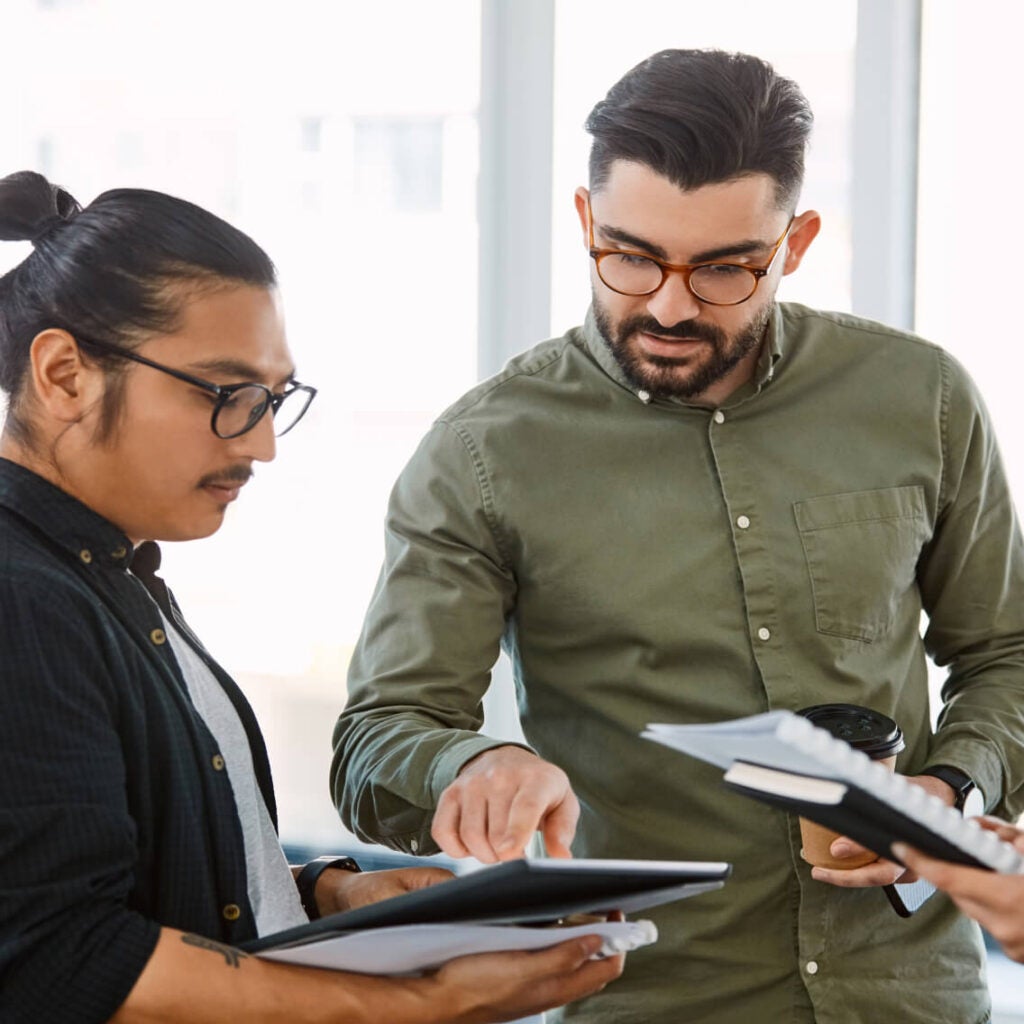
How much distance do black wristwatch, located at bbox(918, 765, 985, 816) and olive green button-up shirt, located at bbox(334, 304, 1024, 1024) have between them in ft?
0.08

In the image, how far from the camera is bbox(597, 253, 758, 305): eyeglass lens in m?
1.71

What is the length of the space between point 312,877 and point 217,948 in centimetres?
41

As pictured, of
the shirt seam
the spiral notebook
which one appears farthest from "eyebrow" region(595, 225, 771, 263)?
the spiral notebook

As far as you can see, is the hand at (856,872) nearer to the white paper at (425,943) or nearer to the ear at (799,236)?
the white paper at (425,943)

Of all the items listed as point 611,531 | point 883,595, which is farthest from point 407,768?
point 883,595

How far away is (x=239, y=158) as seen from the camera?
10.3 ft

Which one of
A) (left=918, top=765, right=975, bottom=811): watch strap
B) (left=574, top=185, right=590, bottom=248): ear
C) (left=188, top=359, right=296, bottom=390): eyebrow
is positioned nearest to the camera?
(left=188, top=359, right=296, bottom=390): eyebrow

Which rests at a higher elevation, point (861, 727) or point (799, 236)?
point (799, 236)

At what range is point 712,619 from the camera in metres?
1.75

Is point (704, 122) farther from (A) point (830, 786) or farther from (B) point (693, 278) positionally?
(A) point (830, 786)

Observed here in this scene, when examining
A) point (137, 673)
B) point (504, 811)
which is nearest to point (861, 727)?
point (504, 811)

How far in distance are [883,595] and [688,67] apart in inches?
27.0

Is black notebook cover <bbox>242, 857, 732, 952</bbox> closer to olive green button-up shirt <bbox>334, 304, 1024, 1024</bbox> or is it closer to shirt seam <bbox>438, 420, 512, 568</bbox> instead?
olive green button-up shirt <bbox>334, 304, 1024, 1024</bbox>

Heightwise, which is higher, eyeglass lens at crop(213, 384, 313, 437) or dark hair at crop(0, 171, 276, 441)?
dark hair at crop(0, 171, 276, 441)
